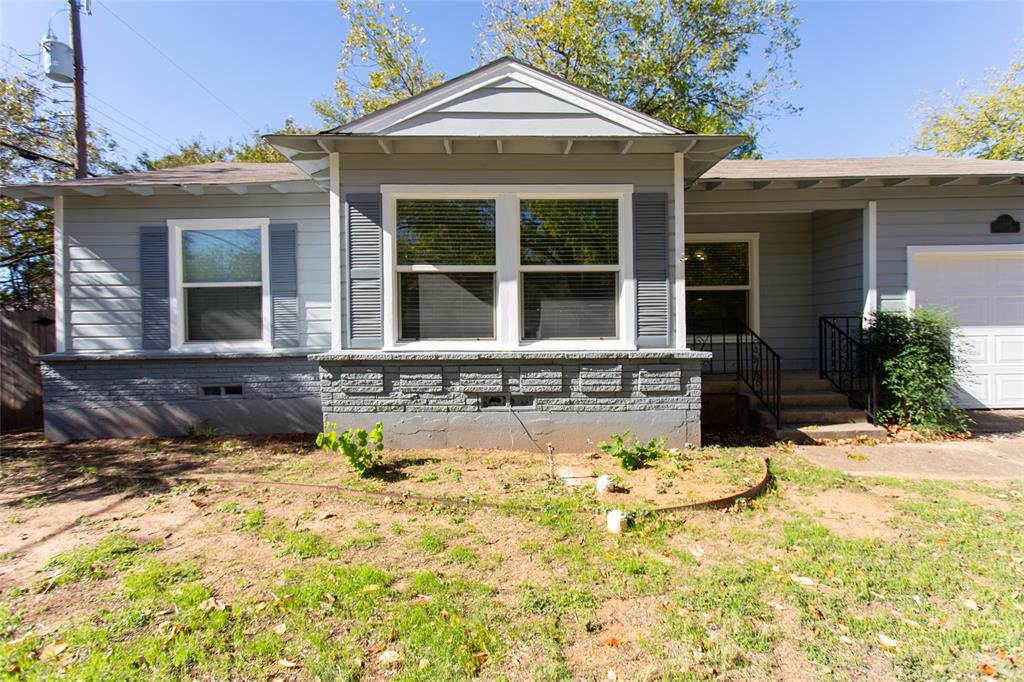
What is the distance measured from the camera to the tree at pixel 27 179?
34.9 ft

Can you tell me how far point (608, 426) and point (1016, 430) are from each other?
5.39 m

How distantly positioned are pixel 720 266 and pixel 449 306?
4917 millimetres

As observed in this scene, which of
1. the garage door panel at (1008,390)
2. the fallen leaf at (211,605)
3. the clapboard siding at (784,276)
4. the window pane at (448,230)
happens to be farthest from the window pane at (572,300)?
the garage door panel at (1008,390)

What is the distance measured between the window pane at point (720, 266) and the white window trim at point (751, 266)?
54mm

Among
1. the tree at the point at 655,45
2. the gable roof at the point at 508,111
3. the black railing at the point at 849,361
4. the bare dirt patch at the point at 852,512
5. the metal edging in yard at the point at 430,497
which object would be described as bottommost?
the bare dirt patch at the point at 852,512

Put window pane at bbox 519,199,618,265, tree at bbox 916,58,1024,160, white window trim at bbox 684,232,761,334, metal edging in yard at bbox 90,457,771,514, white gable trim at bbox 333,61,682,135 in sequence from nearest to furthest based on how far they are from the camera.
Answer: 1. metal edging in yard at bbox 90,457,771,514
2. white gable trim at bbox 333,61,682,135
3. window pane at bbox 519,199,618,265
4. white window trim at bbox 684,232,761,334
5. tree at bbox 916,58,1024,160

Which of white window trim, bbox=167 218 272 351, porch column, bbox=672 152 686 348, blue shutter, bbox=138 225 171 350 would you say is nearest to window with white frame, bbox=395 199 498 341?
porch column, bbox=672 152 686 348

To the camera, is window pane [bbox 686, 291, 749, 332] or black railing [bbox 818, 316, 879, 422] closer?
black railing [bbox 818, 316, 879, 422]

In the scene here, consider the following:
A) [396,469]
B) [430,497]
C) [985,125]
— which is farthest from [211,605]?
[985,125]

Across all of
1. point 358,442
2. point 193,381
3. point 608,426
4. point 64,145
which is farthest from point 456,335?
point 64,145

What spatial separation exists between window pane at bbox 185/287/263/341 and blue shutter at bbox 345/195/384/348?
2.19 meters

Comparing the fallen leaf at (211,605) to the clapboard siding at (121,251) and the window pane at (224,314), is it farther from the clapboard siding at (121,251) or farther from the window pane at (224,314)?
the window pane at (224,314)

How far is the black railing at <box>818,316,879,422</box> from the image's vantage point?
6.30 m

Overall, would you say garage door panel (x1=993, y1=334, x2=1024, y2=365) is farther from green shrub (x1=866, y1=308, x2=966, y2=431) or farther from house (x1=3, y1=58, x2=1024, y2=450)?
green shrub (x1=866, y1=308, x2=966, y2=431)
